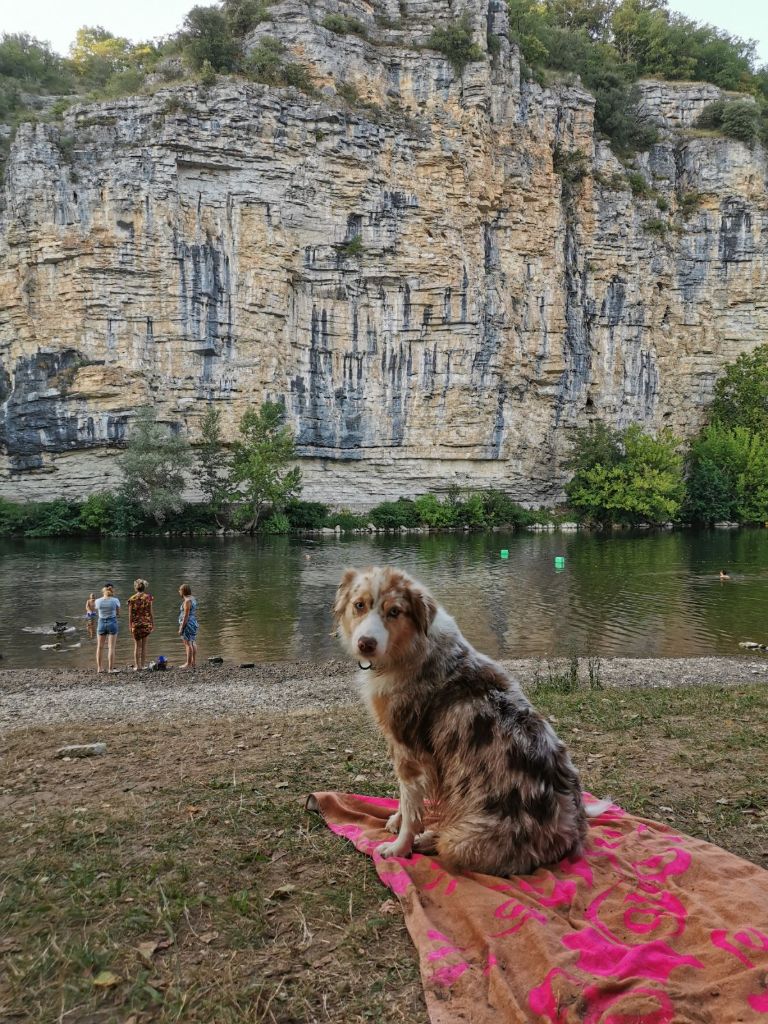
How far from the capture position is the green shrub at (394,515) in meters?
50.8

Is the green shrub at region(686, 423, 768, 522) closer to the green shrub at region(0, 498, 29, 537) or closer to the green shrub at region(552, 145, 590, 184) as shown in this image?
the green shrub at region(552, 145, 590, 184)

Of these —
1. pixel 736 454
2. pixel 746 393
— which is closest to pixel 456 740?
pixel 736 454

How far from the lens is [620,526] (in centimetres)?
5481

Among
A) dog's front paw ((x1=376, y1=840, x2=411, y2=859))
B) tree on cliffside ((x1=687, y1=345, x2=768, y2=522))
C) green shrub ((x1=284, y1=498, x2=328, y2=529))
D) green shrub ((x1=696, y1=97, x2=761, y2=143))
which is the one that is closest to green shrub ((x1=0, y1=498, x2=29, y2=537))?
green shrub ((x1=284, y1=498, x2=328, y2=529))

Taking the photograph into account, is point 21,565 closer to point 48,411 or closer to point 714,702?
point 48,411

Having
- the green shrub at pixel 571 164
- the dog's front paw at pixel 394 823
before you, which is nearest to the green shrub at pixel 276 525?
the green shrub at pixel 571 164

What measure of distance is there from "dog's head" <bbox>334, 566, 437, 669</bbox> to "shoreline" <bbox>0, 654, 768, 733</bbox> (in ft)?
20.9

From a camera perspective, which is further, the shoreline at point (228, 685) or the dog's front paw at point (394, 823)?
the shoreline at point (228, 685)

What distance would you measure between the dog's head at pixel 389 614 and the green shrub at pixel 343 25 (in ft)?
205

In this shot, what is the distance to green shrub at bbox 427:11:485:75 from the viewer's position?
52688 millimetres

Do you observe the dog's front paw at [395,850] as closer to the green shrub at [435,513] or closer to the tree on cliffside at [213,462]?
the tree on cliffside at [213,462]

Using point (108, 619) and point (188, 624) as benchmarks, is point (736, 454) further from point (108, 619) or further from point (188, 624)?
point (108, 619)

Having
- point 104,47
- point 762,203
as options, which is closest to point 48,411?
point 104,47

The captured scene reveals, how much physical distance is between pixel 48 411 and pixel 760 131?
68880 millimetres
